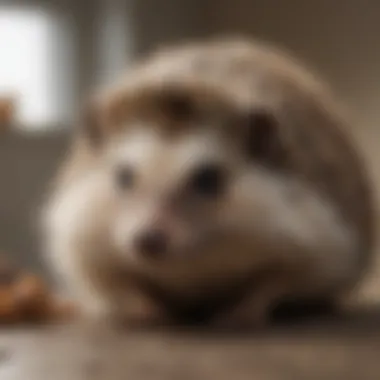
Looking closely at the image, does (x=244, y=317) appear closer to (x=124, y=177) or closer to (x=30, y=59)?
(x=124, y=177)

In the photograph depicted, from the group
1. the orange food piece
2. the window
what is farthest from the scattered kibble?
the window

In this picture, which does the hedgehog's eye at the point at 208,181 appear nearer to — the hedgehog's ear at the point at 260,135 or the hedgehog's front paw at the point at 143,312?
the hedgehog's ear at the point at 260,135

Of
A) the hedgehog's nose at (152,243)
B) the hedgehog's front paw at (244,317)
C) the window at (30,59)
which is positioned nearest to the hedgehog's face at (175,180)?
the hedgehog's nose at (152,243)

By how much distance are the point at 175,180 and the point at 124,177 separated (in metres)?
0.08

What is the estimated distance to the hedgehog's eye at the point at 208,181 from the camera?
4.37ft

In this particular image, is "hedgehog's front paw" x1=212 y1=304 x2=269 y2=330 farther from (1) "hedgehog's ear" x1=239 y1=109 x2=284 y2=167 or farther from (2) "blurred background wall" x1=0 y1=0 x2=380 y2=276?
(2) "blurred background wall" x1=0 y1=0 x2=380 y2=276

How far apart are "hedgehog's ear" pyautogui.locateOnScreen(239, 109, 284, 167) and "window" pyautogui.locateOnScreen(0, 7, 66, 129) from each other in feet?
4.81

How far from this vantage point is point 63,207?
1469 millimetres

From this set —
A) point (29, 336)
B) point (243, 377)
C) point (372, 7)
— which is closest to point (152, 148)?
point (29, 336)

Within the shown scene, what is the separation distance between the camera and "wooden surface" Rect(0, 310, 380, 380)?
3.20ft

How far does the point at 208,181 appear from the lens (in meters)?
1.34

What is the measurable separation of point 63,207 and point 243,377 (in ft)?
1.92

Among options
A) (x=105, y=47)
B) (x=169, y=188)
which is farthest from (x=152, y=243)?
(x=105, y=47)

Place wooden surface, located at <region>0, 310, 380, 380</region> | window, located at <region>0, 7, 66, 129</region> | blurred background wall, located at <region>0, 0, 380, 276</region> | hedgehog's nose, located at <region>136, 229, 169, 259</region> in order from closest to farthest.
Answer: wooden surface, located at <region>0, 310, 380, 380</region> → hedgehog's nose, located at <region>136, 229, 169, 259</region> → blurred background wall, located at <region>0, 0, 380, 276</region> → window, located at <region>0, 7, 66, 129</region>
